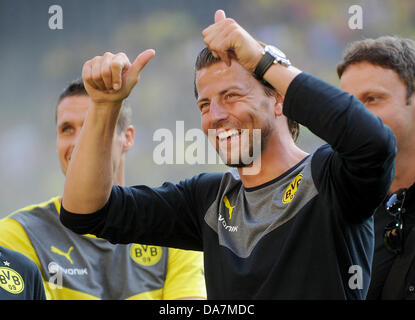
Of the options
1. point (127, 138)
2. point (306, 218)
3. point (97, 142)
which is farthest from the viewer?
point (127, 138)

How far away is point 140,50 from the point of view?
4617 mm

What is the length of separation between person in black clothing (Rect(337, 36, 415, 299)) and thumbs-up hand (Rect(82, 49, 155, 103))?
70 centimetres

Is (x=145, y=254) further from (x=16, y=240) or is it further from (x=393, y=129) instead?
(x=393, y=129)

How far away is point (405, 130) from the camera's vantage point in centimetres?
172

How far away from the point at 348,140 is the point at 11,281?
91cm

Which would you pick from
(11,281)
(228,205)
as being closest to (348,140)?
(228,205)

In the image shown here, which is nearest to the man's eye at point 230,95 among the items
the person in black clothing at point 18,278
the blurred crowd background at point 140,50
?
the person in black clothing at point 18,278

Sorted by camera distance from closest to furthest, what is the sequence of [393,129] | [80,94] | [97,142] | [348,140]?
[348,140] < [97,142] < [393,129] < [80,94]

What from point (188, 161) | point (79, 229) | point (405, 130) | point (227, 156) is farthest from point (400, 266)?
point (188, 161)

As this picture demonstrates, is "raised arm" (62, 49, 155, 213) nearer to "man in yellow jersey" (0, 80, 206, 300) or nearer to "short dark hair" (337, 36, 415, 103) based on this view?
"man in yellow jersey" (0, 80, 206, 300)

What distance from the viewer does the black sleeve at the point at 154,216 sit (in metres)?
1.43

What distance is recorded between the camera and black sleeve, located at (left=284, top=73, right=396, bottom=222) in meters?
1.11
